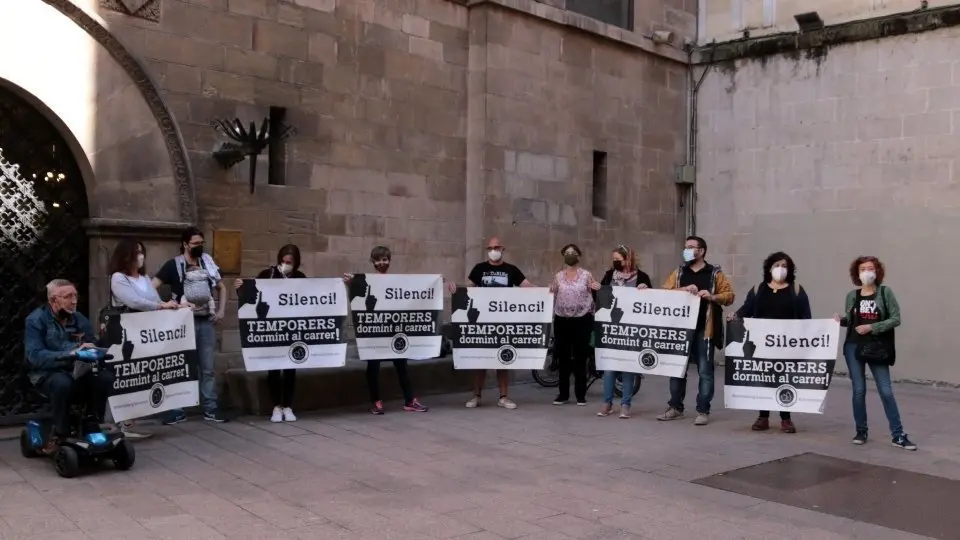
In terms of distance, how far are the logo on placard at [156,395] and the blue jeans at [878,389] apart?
6.19 metres

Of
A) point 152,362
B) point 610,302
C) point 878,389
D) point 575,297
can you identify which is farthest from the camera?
point 575,297

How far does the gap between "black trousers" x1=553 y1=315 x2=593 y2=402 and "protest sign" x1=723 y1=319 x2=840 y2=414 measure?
178 cm

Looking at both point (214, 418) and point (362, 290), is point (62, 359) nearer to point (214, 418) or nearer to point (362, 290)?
point (214, 418)

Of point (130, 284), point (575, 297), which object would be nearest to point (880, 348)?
point (575, 297)

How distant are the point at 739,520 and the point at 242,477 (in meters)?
3.55

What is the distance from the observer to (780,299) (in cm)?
855

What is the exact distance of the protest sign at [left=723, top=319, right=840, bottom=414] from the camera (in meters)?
8.34

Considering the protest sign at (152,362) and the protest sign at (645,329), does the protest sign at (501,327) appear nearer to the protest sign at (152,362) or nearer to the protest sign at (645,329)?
the protest sign at (645,329)

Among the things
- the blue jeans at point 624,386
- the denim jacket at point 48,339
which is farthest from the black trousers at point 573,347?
the denim jacket at point 48,339

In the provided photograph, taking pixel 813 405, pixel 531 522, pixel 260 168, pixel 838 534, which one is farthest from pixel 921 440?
pixel 260 168

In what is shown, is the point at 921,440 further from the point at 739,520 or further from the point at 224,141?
the point at 224,141

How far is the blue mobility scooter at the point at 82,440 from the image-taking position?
6215 millimetres

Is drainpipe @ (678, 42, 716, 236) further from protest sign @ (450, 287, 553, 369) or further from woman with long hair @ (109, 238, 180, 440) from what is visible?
woman with long hair @ (109, 238, 180, 440)

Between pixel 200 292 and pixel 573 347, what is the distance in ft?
13.9
